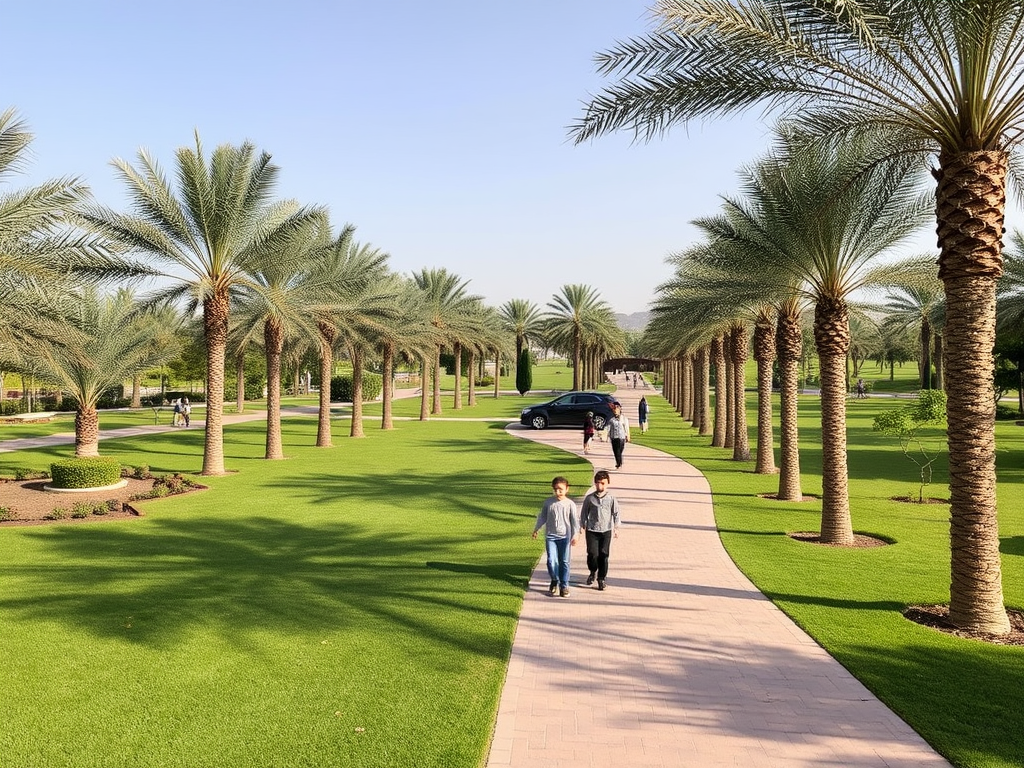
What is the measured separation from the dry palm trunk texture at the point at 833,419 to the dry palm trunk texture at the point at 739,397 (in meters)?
9.03

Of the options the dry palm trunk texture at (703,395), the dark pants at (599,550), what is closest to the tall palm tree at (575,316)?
the dry palm trunk texture at (703,395)

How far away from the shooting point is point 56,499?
48.8ft

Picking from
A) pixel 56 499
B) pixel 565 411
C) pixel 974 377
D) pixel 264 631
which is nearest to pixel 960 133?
pixel 974 377

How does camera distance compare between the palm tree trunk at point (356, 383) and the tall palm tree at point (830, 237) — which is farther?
the palm tree trunk at point (356, 383)

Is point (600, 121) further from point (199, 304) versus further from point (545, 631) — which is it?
point (199, 304)

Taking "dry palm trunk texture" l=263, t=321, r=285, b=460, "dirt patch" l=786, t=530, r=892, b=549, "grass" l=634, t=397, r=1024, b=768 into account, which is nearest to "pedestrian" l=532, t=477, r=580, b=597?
"grass" l=634, t=397, r=1024, b=768

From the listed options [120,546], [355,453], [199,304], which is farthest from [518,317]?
[120,546]

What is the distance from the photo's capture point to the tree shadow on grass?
7.29 meters

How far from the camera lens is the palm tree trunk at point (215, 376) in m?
18.8

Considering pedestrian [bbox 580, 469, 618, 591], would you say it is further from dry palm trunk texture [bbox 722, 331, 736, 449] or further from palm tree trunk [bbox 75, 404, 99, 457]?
palm tree trunk [bbox 75, 404, 99, 457]

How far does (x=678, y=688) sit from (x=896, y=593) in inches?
169

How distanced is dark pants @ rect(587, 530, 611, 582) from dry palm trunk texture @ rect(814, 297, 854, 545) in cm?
470

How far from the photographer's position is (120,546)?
10.7 metres

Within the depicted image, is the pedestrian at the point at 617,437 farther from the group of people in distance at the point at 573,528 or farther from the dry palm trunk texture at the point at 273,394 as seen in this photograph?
the group of people in distance at the point at 573,528
